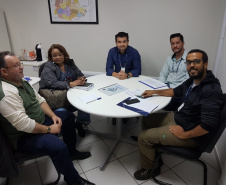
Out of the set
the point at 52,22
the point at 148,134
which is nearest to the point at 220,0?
the point at 148,134

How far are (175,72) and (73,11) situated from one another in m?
2.09

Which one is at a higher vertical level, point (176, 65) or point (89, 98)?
point (176, 65)

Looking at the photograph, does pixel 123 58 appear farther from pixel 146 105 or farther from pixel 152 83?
pixel 146 105

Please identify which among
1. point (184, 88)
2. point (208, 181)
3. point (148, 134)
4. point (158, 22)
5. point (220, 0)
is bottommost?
point (208, 181)

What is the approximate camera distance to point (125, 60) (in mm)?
2605

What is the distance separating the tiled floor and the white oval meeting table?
10cm

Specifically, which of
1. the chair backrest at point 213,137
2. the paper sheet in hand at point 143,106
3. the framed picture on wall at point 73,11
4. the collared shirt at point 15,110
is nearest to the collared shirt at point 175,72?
the paper sheet in hand at point 143,106

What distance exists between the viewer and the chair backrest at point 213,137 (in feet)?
4.09

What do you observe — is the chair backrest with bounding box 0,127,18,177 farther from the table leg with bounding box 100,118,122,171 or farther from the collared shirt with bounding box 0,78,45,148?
the table leg with bounding box 100,118,122,171

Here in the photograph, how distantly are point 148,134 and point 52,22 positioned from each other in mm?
2905

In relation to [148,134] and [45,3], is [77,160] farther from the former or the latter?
[45,3]

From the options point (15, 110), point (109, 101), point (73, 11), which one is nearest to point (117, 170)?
point (109, 101)

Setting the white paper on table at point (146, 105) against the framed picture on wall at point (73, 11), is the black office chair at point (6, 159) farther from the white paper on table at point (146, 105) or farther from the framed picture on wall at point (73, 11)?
the framed picture on wall at point (73, 11)

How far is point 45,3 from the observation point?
333 cm
